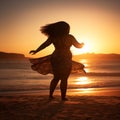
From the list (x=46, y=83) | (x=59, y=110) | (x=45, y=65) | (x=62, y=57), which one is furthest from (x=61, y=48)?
(x=46, y=83)

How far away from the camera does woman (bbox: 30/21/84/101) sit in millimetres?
9117

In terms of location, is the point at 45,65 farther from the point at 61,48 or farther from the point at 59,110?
the point at 59,110

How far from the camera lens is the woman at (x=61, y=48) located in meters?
9.12

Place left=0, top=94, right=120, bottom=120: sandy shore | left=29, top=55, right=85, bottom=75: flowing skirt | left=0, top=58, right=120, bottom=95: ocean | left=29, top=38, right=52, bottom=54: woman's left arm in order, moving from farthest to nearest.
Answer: left=0, top=58, right=120, bottom=95: ocean
left=29, top=55, right=85, bottom=75: flowing skirt
left=29, top=38, right=52, bottom=54: woman's left arm
left=0, top=94, right=120, bottom=120: sandy shore

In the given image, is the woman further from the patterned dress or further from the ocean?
the ocean

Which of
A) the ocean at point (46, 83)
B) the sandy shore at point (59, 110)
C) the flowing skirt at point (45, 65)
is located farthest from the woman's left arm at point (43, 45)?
the ocean at point (46, 83)

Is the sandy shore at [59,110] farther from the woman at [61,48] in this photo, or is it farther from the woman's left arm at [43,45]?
the woman's left arm at [43,45]

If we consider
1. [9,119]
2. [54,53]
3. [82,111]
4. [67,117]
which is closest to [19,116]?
[9,119]

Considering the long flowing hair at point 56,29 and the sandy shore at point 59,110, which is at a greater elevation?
the long flowing hair at point 56,29

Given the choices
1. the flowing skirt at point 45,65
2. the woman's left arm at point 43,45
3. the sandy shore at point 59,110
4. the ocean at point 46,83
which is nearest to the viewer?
the sandy shore at point 59,110

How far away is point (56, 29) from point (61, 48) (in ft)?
1.76

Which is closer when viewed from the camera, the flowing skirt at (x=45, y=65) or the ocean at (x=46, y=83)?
the flowing skirt at (x=45, y=65)

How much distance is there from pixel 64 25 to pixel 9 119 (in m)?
3.48

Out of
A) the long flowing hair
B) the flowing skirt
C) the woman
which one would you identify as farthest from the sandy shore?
the long flowing hair
